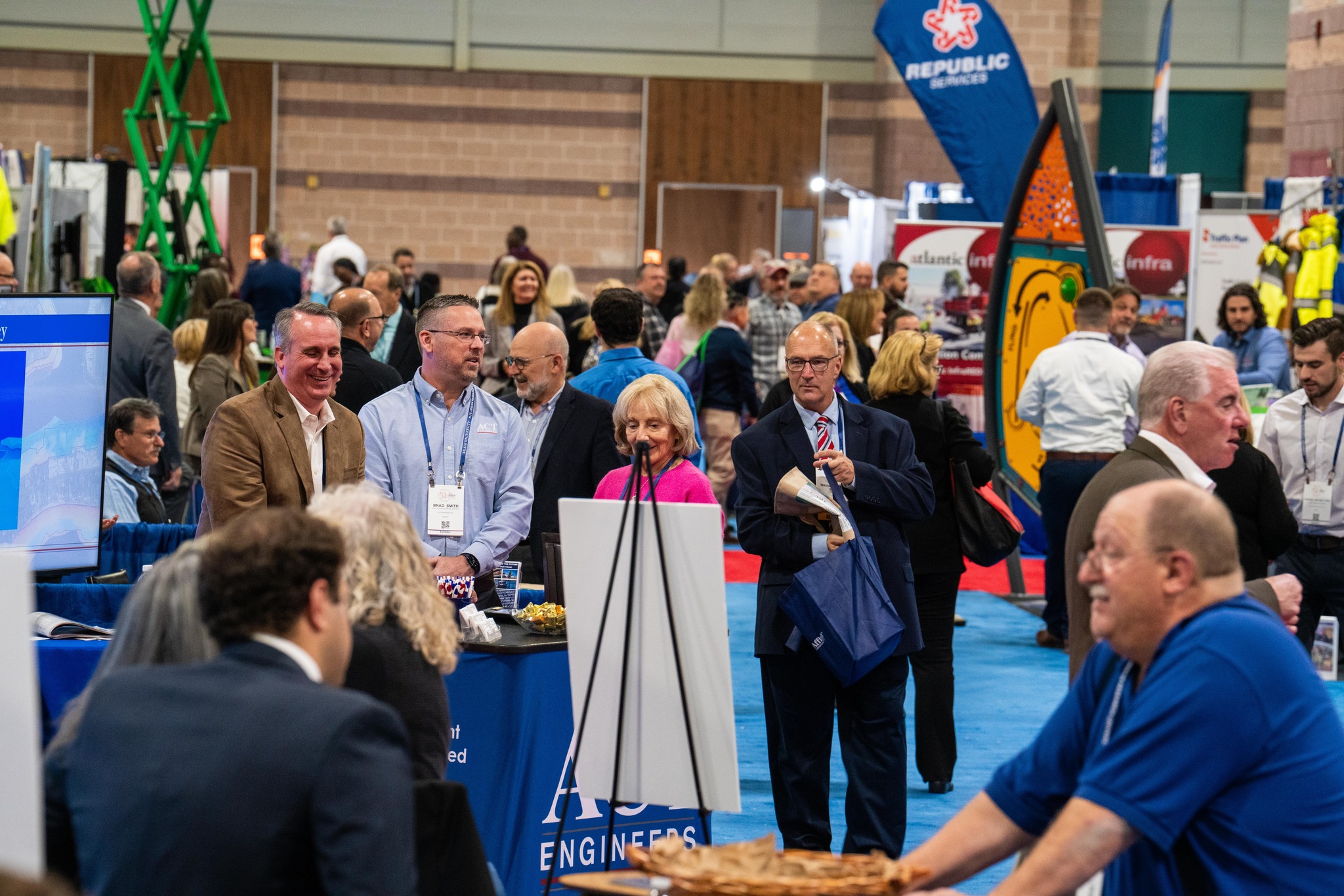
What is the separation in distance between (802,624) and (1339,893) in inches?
72.2

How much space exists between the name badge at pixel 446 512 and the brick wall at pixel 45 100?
14949 millimetres

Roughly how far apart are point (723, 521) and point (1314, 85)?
11.1 m

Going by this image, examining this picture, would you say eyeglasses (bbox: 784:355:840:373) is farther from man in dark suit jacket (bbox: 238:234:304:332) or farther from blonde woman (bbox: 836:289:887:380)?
man in dark suit jacket (bbox: 238:234:304:332)

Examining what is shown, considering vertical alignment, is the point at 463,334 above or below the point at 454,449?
above

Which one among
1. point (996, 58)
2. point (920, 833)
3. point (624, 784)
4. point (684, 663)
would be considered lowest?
point (920, 833)

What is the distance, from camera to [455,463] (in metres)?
3.88

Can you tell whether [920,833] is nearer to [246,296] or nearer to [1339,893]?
[1339,893]

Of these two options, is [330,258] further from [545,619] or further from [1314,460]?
[545,619]

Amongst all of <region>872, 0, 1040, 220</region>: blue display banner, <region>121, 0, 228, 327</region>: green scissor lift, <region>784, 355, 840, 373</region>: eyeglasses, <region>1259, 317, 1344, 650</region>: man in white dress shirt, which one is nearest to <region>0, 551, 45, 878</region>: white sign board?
<region>784, 355, 840, 373</region>: eyeglasses

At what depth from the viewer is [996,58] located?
10.4m

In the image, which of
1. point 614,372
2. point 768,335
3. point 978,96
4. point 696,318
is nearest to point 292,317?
point 614,372

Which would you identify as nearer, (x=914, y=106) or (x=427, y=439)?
(x=427, y=439)

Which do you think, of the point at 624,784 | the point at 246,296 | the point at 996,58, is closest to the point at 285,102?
the point at 246,296

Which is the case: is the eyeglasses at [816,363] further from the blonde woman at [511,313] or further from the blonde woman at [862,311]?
the blonde woman at [511,313]
